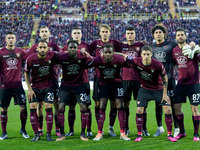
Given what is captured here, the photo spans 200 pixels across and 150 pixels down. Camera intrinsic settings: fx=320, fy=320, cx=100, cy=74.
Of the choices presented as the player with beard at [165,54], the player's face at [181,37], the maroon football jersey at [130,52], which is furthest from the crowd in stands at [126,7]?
the player's face at [181,37]

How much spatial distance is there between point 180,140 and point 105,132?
2176mm

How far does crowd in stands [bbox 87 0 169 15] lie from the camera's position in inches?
1571

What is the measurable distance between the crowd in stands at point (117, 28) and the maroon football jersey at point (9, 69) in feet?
82.2

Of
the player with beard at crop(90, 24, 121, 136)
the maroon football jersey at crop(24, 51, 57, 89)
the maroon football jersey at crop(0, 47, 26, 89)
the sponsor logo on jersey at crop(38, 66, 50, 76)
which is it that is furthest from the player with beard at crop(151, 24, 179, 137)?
the maroon football jersey at crop(0, 47, 26, 89)

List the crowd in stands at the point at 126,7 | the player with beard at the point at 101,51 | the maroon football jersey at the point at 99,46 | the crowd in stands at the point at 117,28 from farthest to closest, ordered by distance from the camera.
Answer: the crowd in stands at the point at 126,7 → the crowd in stands at the point at 117,28 → the maroon football jersey at the point at 99,46 → the player with beard at the point at 101,51

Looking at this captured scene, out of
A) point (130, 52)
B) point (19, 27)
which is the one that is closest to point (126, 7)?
point (19, 27)

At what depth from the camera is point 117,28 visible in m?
35.7

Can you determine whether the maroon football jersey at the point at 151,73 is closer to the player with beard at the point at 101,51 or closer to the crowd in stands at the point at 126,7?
the player with beard at the point at 101,51

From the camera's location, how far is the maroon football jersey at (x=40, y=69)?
7336mm

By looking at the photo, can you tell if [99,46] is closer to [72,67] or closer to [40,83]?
[72,67]

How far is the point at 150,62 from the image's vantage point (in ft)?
23.4

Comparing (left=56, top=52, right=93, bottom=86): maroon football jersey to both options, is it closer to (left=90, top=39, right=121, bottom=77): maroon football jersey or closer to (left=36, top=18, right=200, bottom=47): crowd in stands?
(left=90, top=39, right=121, bottom=77): maroon football jersey

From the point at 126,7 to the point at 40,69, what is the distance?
114 ft

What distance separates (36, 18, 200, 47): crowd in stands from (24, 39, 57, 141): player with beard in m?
25.5
